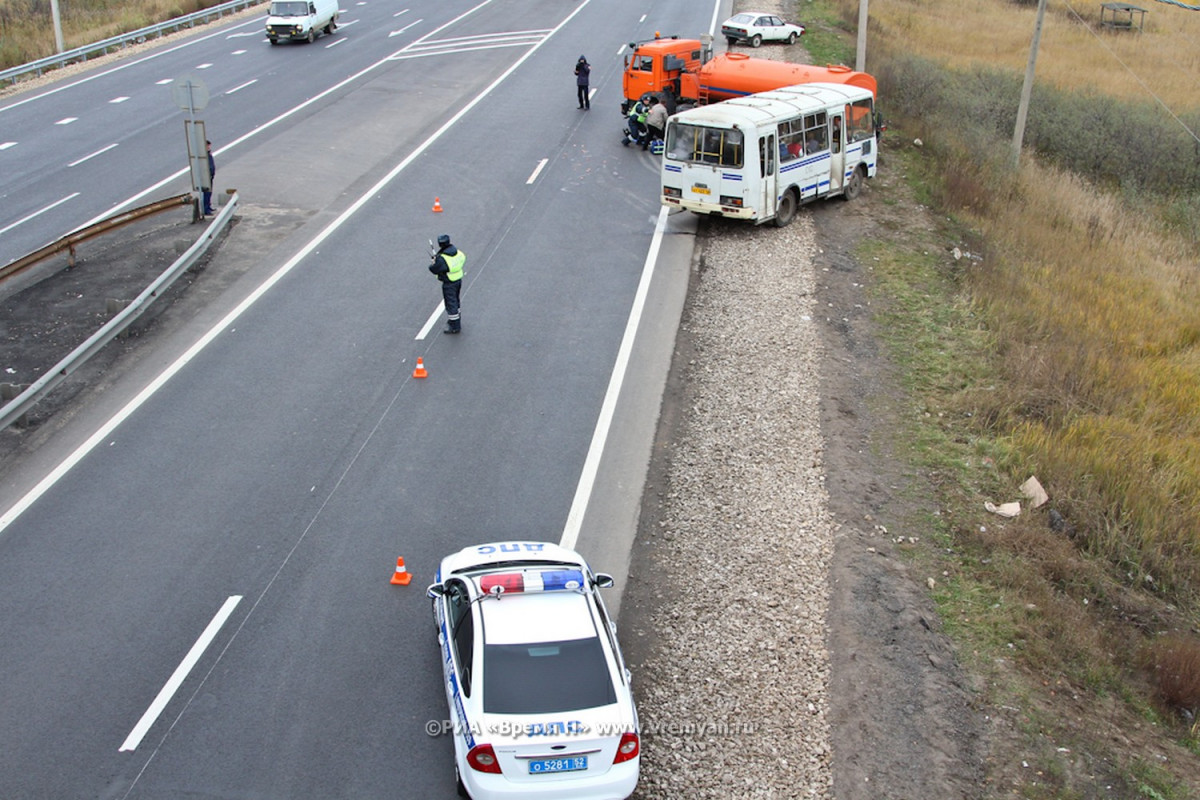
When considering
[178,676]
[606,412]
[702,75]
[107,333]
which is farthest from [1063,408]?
[702,75]

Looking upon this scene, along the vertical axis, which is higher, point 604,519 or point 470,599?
point 470,599

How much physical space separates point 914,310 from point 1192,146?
17901 millimetres

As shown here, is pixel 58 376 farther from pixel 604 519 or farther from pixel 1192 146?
pixel 1192 146

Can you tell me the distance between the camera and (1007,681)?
1020cm

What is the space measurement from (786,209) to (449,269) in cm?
883

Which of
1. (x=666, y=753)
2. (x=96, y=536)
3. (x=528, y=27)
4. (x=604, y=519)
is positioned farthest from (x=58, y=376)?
(x=528, y=27)

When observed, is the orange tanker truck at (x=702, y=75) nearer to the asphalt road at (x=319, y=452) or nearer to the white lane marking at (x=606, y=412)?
the asphalt road at (x=319, y=452)

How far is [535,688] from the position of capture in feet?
27.6

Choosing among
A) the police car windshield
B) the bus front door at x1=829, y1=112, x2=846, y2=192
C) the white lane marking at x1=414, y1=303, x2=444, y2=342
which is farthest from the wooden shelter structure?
the police car windshield

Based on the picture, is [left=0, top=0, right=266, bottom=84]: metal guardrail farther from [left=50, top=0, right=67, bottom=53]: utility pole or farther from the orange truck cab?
the orange truck cab

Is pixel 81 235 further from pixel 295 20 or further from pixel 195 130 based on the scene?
pixel 295 20

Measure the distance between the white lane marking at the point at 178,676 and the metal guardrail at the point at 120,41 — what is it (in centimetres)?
3050

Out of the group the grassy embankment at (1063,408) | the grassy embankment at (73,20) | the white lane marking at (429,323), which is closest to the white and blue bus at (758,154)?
the grassy embankment at (1063,408)

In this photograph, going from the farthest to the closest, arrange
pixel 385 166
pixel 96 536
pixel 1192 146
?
pixel 1192 146 → pixel 385 166 → pixel 96 536
